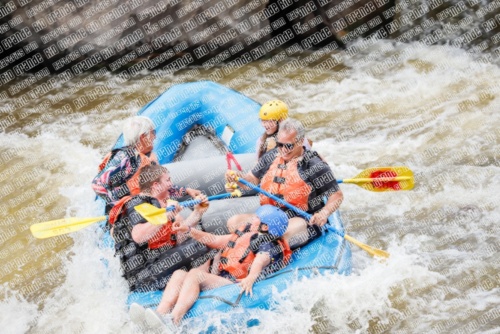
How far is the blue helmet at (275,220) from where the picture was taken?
3.54 metres

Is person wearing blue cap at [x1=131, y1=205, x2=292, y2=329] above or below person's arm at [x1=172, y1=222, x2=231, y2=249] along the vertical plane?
below

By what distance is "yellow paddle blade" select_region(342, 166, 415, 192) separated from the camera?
4191 mm

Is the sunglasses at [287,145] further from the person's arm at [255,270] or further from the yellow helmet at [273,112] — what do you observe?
the person's arm at [255,270]

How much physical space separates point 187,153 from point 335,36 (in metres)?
3.94

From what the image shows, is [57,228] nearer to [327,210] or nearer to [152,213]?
[152,213]

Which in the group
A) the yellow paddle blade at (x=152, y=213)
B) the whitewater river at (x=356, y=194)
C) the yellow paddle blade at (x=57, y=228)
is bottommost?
the whitewater river at (x=356, y=194)

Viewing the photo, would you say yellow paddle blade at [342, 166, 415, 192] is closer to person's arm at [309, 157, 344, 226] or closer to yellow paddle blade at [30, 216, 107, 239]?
person's arm at [309, 157, 344, 226]

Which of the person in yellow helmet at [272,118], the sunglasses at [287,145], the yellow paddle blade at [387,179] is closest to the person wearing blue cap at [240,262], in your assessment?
the sunglasses at [287,145]

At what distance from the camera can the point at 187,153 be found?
516 centimetres

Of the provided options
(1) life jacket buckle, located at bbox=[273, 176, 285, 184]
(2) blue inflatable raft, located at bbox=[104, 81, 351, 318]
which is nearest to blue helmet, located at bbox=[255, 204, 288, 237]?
(2) blue inflatable raft, located at bbox=[104, 81, 351, 318]

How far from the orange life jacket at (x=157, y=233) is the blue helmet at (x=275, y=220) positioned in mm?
540

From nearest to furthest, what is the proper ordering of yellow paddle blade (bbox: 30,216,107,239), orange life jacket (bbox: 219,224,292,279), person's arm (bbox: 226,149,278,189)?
orange life jacket (bbox: 219,224,292,279)
yellow paddle blade (bbox: 30,216,107,239)
person's arm (bbox: 226,149,278,189)

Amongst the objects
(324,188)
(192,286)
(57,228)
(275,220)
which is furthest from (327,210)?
(57,228)

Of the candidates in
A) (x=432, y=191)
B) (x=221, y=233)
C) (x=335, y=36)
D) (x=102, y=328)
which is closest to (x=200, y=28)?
(x=335, y=36)
